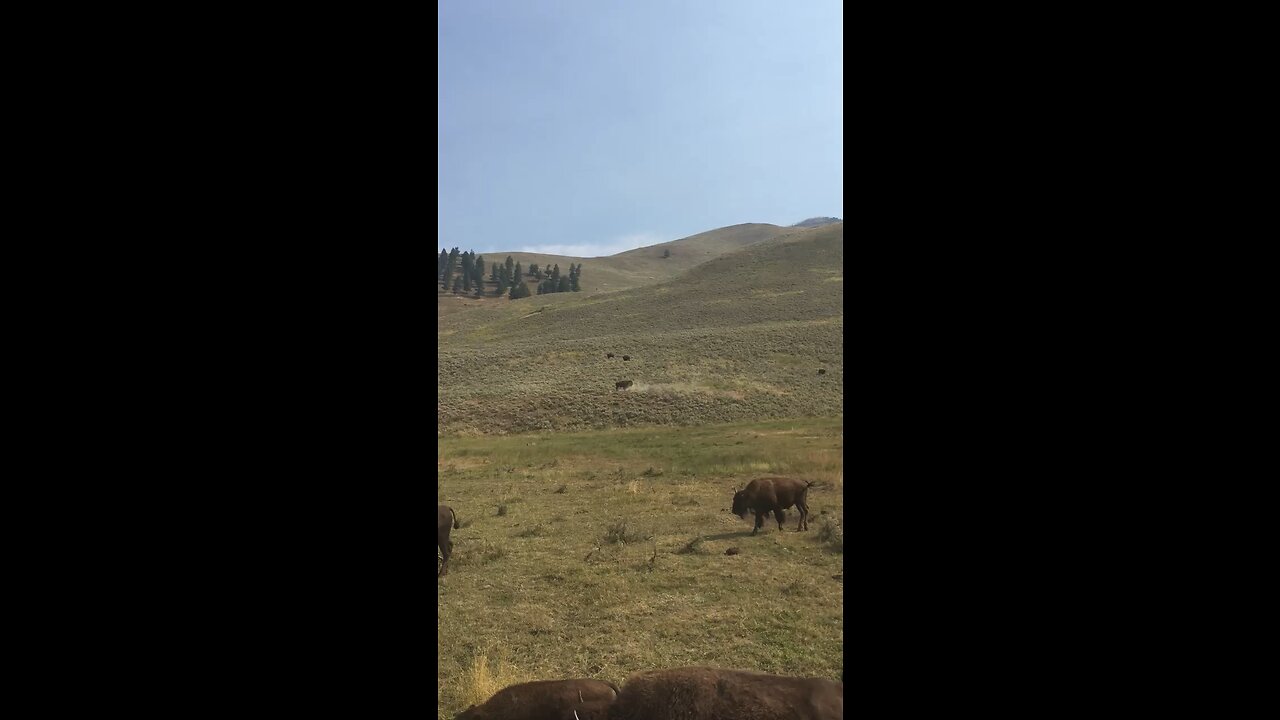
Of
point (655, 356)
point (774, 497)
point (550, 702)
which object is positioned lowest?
point (774, 497)

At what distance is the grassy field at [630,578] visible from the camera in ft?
18.1

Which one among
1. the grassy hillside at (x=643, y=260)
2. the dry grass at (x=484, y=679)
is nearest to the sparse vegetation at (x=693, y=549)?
the dry grass at (x=484, y=679)

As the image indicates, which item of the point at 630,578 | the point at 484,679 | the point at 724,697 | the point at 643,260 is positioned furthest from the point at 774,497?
the point at 643,260

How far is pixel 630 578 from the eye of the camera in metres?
7.55

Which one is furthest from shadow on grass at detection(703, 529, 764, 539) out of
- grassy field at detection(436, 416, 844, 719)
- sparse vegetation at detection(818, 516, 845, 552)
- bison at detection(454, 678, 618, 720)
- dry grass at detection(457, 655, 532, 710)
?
bison at detection(454, 678, 618, 720)

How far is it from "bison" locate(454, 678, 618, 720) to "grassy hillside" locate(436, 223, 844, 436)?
3305mm

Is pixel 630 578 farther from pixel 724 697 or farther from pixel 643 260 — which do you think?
pixel 643 260

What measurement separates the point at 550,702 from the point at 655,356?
109 feet

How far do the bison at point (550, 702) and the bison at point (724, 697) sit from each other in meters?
0.08

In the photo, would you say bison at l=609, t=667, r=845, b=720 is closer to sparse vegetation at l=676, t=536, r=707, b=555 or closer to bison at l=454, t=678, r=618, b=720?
bison at l=454, t=678, r=618, b=720

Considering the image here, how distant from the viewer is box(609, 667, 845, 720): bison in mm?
3137

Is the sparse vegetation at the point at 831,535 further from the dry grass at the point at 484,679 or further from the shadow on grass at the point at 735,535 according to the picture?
the dry grass at the point at 484,679
